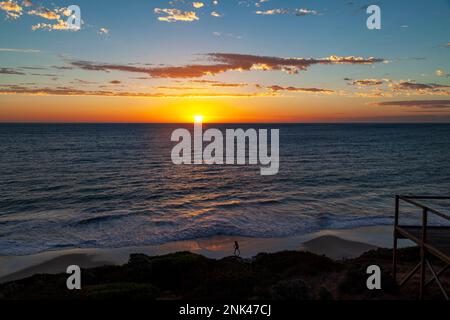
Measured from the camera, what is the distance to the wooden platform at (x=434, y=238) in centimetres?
949

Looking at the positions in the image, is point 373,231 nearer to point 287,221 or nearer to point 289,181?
point 287,221

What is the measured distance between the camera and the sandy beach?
19.5 m

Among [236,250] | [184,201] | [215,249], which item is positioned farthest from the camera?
[184,201]

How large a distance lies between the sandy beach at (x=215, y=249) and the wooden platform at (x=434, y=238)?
979 cm

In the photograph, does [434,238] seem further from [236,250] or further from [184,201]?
[184,201]

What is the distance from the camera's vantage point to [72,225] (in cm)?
2706

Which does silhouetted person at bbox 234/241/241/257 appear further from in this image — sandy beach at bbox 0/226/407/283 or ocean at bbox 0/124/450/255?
ocean at bbox 0/124/450/255

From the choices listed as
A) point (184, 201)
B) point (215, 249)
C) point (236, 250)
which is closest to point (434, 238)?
point (236, 250)

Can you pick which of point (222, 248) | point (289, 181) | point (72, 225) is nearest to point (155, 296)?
point (222, 248)

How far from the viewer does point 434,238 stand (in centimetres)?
1064

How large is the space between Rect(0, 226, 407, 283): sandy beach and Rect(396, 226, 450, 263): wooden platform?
9.79m

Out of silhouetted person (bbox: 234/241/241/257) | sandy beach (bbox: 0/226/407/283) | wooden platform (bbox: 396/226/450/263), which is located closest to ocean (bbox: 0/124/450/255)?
sandy beach (bbox: 0/226/407/283)

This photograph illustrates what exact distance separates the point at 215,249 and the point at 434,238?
45.4 feet

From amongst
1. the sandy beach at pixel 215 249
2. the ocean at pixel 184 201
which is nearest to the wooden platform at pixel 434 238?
the sandy beach at pixel 215 249
